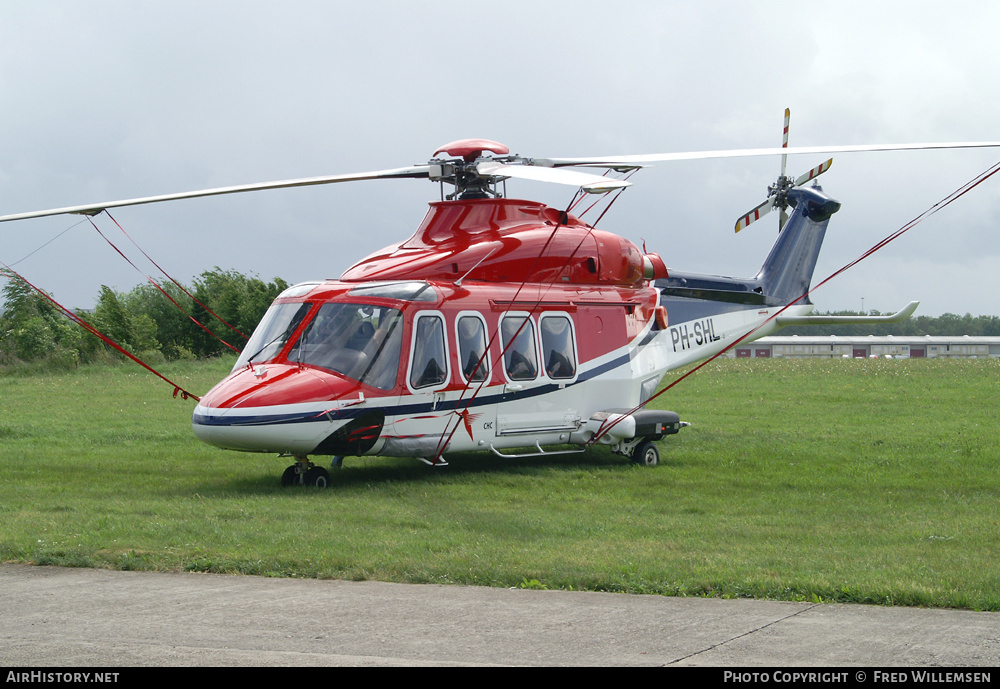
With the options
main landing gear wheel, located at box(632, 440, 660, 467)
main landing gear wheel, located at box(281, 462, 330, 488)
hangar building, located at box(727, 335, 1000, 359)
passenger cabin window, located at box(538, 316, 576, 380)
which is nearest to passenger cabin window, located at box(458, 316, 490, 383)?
passenger cabin window, located at box(538, 316, 576, 380)

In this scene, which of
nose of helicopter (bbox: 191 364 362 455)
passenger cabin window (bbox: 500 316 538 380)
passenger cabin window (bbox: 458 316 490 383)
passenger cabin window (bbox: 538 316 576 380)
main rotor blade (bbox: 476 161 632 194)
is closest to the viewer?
main rotor blade (bbox: 476 161 632 194)

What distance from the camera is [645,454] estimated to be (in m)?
15.6

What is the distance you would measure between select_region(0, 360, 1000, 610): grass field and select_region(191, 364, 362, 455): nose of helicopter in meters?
0.64

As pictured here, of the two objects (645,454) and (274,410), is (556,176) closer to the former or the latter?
(274,410)

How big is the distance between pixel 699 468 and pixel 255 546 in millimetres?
7733

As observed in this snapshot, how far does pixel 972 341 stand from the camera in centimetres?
11225

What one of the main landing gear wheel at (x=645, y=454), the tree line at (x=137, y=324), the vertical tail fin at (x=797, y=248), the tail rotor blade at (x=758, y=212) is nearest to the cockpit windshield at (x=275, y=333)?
the main landing gear wheel at (x=645, y=454)

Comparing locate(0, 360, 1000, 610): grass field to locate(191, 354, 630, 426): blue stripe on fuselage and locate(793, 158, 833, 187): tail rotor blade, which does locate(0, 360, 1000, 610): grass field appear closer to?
locate(191, 354, 630, 426): blue stripe on fuselage

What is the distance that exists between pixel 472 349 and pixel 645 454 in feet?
11.1

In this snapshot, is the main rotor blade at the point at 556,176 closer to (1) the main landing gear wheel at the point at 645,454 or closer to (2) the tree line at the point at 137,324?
(1) the main landing gear wheel at the point at 645,454

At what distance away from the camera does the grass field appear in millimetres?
7941

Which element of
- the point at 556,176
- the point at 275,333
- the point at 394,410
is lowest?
the point at 394,410

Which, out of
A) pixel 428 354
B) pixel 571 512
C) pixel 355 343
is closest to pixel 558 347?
pixel 428 354

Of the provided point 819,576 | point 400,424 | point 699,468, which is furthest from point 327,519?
point 699,468
